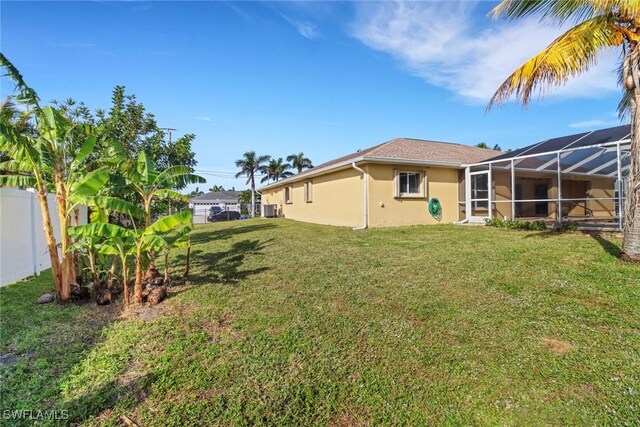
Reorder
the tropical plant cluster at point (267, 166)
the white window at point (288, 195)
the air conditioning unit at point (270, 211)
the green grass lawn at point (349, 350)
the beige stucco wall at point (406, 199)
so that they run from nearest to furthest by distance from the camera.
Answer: the green grass lawn at point (349, 350)
the beige stucco wall at point (406, 199)
the white window at point (288, 195)
the air conditioning unit at point (270, 211)
the tropical plant cluster at point (267, 166)

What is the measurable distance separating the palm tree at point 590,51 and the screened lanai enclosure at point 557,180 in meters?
4.12

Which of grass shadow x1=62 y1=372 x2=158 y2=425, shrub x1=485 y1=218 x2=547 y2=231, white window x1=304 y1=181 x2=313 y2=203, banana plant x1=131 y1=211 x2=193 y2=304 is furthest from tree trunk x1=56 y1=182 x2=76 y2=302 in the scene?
white window x1=304 y1=181 x2=313 y2=203

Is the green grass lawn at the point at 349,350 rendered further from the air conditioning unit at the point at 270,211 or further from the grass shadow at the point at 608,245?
the air conditioning unit at the point at 270,211

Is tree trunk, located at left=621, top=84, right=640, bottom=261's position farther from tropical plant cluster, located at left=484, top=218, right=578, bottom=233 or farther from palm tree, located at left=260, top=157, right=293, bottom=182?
palm tree, located at left=260, top=157, right=293, bottom=182

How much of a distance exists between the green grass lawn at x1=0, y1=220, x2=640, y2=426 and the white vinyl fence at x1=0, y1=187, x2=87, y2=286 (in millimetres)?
612

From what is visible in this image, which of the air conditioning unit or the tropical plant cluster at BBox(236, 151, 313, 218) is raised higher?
the tropical plant cluster at BBox(236, 151, 313, 218)

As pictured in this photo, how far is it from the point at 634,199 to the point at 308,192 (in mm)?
14654

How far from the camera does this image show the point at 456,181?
14844mm

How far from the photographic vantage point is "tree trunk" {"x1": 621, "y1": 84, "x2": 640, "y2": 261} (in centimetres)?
609

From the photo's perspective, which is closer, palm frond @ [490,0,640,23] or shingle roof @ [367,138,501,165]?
palm frond @ [490,0,640,23]

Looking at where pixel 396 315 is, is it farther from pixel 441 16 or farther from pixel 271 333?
pixel 441 16

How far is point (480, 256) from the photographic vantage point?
7.45 metres

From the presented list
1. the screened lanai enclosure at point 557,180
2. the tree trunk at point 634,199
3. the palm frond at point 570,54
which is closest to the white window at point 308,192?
the screened lanai enclosure at point 557,180

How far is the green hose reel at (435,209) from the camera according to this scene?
14.0m
